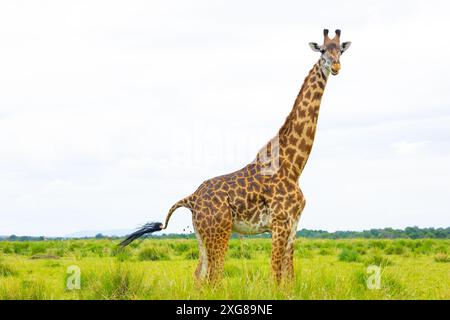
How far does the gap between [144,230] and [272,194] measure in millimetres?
1983

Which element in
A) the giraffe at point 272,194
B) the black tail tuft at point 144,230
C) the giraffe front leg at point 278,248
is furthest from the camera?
the black tail tuft at point 144,230

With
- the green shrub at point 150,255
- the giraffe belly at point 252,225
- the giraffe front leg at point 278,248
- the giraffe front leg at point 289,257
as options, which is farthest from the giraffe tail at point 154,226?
the green shrub at point 150,255

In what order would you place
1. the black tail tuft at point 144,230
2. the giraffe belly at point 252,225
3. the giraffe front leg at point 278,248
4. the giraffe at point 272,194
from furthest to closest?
the black tail tuft at point 144,230
the giraffe belly at point 252,225
the giraffe at point 272,194
the giraffe front leg at point 278,248

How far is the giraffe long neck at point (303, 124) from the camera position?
7746 millimetres

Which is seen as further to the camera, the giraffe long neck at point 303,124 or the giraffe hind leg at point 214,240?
the giraffe long neck at point 303,124

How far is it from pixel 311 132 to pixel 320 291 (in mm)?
2058

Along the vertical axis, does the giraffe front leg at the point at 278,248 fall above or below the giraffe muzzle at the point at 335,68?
below

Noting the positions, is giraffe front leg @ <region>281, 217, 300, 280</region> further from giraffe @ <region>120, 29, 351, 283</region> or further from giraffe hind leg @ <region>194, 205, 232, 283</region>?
giraffe hind leg @ <region>194, 205, 232, 283</region>

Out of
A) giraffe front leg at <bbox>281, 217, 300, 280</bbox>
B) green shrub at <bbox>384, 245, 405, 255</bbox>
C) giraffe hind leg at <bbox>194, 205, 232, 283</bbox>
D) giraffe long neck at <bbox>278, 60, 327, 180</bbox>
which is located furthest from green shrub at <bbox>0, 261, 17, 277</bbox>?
green shrub at <bbox>384, 245, 405, 255</bbox>

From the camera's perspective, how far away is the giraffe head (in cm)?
742

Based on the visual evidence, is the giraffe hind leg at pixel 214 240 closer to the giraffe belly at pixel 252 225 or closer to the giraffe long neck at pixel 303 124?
the giraffe belly at pixel 252 225

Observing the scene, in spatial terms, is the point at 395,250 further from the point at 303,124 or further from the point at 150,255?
the point at 303,124

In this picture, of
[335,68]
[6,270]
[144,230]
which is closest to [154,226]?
[144,230]
